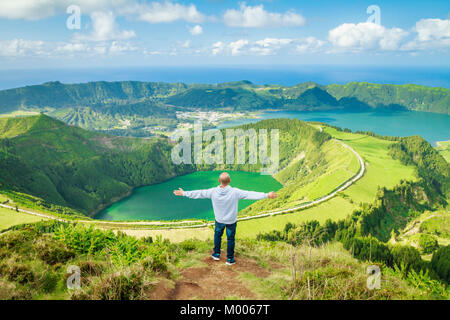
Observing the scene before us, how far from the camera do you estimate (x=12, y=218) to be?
68.4 meters

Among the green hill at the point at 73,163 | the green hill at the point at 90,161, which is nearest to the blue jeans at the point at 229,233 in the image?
the green hill at the point at 90,161

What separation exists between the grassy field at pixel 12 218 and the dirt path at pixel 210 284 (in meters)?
72.2

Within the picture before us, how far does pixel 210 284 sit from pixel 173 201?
117523 mm

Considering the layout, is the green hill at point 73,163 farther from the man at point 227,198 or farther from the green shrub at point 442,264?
the green shrub at point 442,264

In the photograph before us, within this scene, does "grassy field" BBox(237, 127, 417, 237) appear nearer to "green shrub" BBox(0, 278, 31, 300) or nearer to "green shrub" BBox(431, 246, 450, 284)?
"green shrub" BBox(431, 246, 450, 284)

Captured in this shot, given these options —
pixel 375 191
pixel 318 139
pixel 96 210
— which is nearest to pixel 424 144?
pixel 318 139

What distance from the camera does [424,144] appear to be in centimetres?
14750

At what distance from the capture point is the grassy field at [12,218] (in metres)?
65.2

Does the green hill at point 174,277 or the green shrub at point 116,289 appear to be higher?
the green shrub at point 116,289

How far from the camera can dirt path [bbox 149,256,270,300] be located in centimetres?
917

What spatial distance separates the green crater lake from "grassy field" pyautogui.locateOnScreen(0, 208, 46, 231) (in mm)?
38903

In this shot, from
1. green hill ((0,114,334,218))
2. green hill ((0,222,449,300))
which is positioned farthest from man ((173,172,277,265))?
green hill ((0,114,334,218))

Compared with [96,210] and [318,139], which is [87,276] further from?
[318,139]
